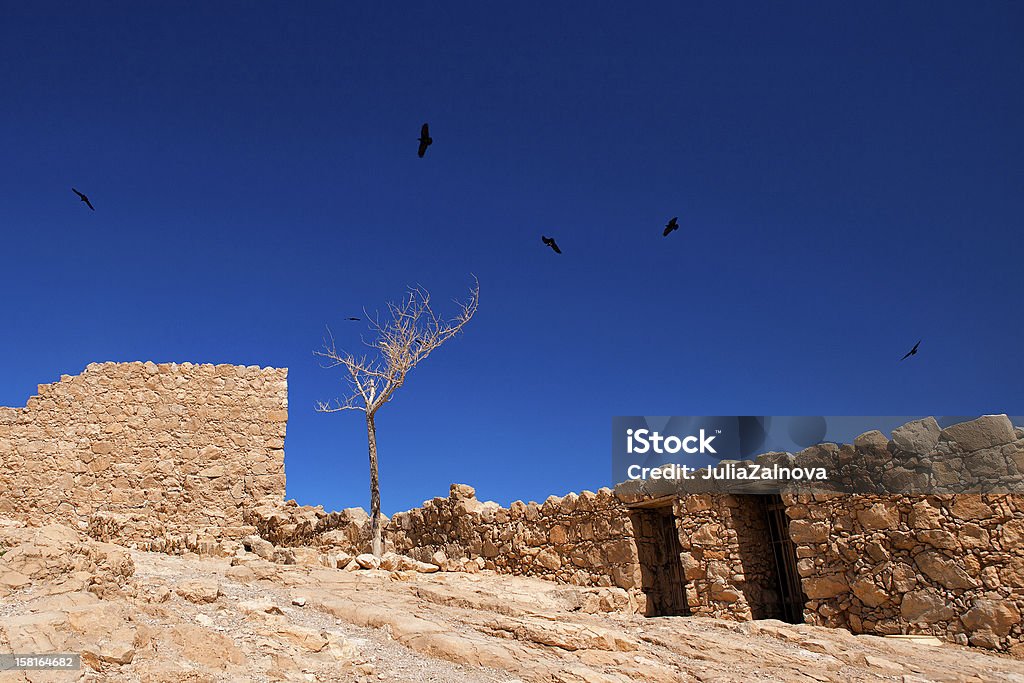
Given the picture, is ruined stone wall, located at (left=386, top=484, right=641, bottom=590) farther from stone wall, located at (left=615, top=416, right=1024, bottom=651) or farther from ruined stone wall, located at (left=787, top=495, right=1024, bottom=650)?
ruined stone wall, located at (left=787, top=495, right=1024, bottom=650)

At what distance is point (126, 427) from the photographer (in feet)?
48.0

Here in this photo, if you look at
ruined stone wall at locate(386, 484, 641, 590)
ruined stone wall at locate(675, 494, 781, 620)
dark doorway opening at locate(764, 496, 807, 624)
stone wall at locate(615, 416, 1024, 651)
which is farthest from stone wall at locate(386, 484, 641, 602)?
dark doorway opening at locate(764, 496, 807, 624)

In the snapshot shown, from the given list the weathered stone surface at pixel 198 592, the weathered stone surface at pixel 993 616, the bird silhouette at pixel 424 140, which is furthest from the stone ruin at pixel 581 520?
the bird silhouette at pixel 424 140

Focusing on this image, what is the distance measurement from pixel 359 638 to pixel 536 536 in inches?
226

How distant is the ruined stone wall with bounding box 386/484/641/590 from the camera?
1061 centimetres

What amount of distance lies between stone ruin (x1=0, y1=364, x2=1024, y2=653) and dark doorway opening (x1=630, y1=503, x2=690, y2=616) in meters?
0.02

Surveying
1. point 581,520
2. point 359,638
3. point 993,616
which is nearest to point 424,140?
point 359,638

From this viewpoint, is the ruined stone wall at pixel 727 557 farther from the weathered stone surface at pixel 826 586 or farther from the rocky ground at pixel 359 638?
the rocky ground at pixel 359 638

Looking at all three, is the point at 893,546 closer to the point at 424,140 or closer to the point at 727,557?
the point at 727,557

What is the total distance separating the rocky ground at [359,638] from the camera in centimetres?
474

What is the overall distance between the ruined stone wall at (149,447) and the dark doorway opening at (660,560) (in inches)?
321

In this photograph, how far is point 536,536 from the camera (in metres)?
11.4

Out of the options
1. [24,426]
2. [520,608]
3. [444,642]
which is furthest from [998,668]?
[24,426]

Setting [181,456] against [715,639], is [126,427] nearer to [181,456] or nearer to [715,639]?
[181,456]
